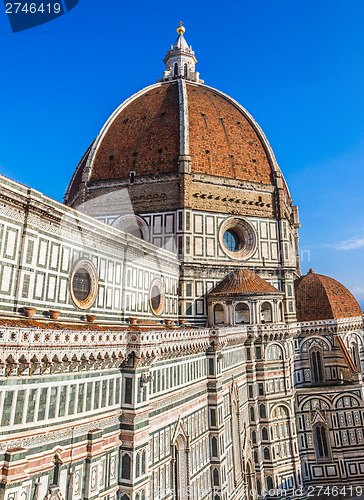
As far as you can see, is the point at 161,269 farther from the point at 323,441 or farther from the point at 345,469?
the point at 345,469

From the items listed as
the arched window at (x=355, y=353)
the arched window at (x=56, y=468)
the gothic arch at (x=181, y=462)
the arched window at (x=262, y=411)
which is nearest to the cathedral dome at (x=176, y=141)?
the arched window at (x=355, y=353)

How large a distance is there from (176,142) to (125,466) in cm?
2349

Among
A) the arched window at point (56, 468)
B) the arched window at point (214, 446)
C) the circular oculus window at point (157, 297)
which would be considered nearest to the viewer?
the arched window at point (56, 468)

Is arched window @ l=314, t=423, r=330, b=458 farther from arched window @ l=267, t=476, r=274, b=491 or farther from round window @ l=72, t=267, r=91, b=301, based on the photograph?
round window @ l=72, t=267, r=91, b=301

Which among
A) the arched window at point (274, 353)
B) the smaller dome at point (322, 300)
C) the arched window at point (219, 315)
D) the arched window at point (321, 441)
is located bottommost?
the arched window at point (321, 441)

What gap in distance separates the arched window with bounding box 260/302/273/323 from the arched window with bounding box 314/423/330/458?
9004 mm

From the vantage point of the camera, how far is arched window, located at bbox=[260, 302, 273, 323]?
84.9 feet

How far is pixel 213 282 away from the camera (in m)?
26.8

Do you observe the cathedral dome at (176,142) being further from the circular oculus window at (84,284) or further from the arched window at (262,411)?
the arched window at (262,411)

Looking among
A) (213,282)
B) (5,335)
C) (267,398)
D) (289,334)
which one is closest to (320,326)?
(289,334)

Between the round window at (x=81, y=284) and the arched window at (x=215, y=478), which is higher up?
the round window at (x=81, y=284)

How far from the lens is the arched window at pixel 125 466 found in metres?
11.4

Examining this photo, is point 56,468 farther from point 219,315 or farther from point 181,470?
point 219,315

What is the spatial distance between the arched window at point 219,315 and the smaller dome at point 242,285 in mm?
1044
